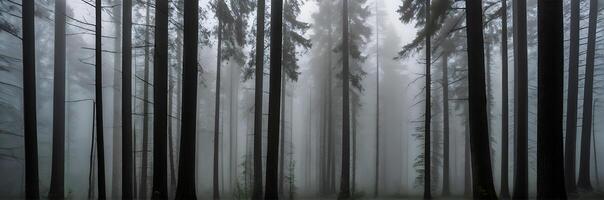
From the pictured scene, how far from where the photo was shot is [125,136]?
13.5m

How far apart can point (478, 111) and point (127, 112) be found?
32.1 feet

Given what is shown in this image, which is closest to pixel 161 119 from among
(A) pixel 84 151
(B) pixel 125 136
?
(B) pixel 125 136

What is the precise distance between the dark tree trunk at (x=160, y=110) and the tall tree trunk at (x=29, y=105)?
4056 millimetres

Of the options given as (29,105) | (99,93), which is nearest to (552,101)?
(99,93)

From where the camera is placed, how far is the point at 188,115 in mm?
10836

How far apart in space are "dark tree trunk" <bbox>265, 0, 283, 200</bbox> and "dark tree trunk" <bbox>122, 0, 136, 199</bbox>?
4269 mm

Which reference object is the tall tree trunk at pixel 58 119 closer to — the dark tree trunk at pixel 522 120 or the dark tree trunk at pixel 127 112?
the dark tree trunk at pixel 127 112

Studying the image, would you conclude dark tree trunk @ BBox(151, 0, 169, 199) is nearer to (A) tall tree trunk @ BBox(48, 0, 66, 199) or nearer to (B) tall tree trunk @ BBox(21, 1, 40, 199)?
(B) tall tree trunk @ BBox(21, 1, 40, 199)

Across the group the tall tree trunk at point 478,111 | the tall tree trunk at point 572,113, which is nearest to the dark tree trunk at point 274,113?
the tall tree trunk at point 478,111

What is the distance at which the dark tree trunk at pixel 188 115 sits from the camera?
35.5 ft

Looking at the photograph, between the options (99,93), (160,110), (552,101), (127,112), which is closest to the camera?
(552,101)

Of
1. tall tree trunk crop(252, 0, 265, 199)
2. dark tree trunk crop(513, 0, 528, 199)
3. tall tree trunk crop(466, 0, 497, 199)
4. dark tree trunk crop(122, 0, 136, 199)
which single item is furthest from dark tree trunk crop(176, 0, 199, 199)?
dark tree trunk crop(513, 0, 528, 199)

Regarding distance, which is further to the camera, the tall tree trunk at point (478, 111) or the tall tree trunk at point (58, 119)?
the tall tree trunk at point (58, 119)

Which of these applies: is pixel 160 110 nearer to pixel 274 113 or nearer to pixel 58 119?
pixel 274 113
